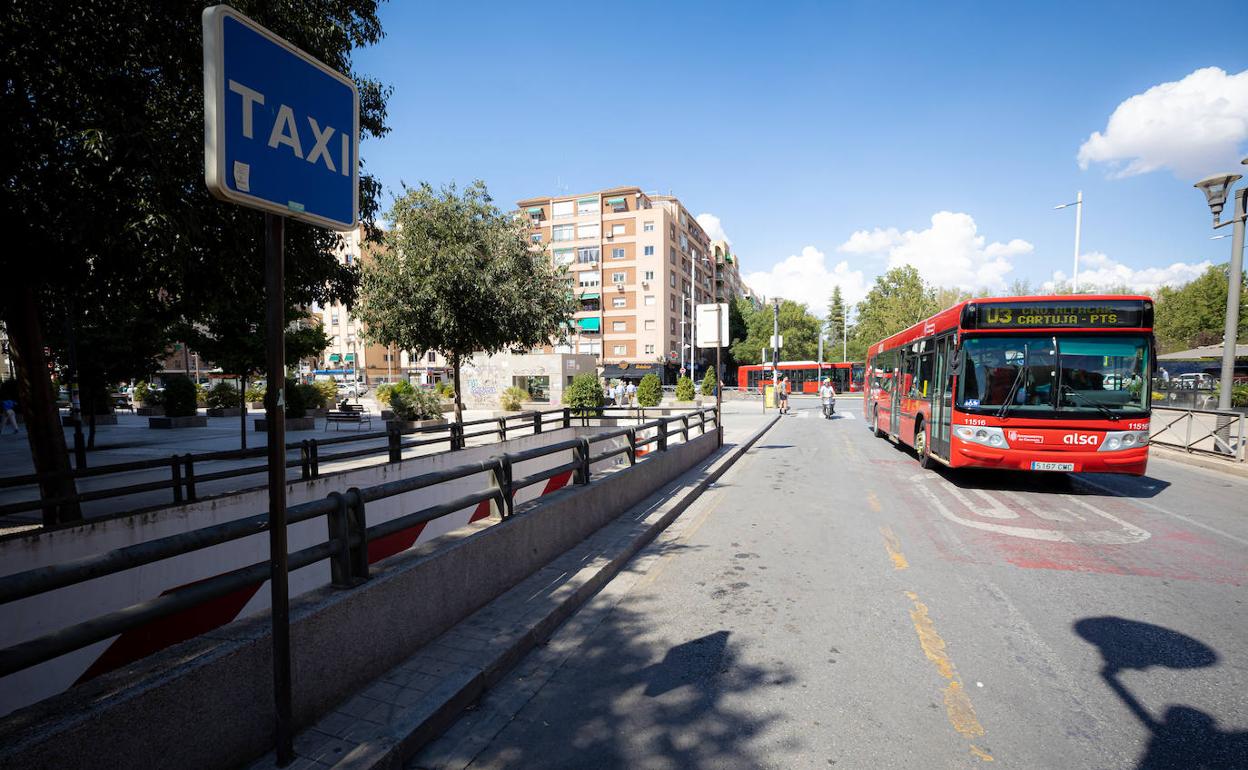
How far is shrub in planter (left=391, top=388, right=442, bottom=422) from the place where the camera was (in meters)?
21.4

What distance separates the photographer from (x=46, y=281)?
240 inches

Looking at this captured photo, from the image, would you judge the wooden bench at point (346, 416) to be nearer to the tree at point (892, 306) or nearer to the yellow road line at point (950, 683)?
the yellow road line at point (950, 683)

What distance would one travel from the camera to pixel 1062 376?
8.27 meters

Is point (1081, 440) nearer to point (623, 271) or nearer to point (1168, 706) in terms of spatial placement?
point (1168, 706)

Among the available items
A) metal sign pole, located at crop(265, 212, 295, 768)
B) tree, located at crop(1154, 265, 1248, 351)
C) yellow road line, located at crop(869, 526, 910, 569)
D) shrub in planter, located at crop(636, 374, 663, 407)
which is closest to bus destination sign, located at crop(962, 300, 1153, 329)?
yellow road line, located at crop(869, 526, 910, 569)

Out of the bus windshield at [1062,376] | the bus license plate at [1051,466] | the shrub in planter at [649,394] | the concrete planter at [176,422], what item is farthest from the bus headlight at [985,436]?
the concrete planter at [176,422]

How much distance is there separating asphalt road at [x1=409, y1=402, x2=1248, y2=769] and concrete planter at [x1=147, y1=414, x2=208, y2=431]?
23.8 metres

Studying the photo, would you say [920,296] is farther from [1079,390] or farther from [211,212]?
[211,212]

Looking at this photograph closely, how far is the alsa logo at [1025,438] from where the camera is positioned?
8.12 m

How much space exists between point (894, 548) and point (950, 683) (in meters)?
2.80

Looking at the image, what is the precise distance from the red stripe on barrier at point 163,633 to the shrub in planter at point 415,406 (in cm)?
1794

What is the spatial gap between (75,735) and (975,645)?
15.2 feet

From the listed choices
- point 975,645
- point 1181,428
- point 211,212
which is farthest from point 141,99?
point 1181,428

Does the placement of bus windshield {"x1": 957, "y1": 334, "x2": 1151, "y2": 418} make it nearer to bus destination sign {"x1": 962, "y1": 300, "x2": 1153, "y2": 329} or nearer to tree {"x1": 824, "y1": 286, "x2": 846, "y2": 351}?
bus destination sign {"x1": 962, "y1": 300, "x2": 1153, "y2": 329}
